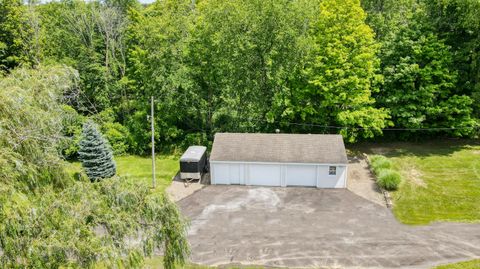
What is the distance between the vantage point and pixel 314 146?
2372 cm

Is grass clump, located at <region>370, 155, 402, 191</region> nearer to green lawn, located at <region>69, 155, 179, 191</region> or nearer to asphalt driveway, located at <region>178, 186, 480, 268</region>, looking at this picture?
asphalt driveway, located at <region>178, 186, 480, 268</region>

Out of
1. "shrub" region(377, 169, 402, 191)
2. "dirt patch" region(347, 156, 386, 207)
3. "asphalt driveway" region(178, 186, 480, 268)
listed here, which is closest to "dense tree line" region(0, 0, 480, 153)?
"dirt patch" region(347, 156, 386, 207)

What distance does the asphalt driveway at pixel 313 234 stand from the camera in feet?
54.3

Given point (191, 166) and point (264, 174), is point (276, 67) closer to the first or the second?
point (264, 174)

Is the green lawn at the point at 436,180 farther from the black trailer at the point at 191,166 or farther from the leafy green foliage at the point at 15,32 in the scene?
the leafy green foliage at the point at 15,32

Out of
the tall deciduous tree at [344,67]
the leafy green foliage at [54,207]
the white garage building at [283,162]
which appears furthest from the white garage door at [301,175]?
the leafy green foliage at [54,207]

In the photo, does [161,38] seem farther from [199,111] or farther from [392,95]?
[392,95]

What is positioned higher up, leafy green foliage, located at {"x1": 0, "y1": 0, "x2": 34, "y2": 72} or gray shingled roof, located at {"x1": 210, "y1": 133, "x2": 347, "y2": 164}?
leafy green foliage, located at {"x1": 0, "y1": 0, "x2": 34, "y2": 72}

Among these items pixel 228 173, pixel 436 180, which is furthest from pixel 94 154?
pixel 436 180

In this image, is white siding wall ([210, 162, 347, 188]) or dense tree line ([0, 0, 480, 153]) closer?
white siding wall ([210, 162, 347, 188])

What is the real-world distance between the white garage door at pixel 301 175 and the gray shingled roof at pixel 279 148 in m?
0.40

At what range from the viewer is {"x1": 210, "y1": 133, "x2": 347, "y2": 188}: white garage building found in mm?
23000

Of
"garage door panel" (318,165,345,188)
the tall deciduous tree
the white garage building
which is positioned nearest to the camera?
"garage door panel" (318,165,345,188)

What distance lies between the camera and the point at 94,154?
2367cm
